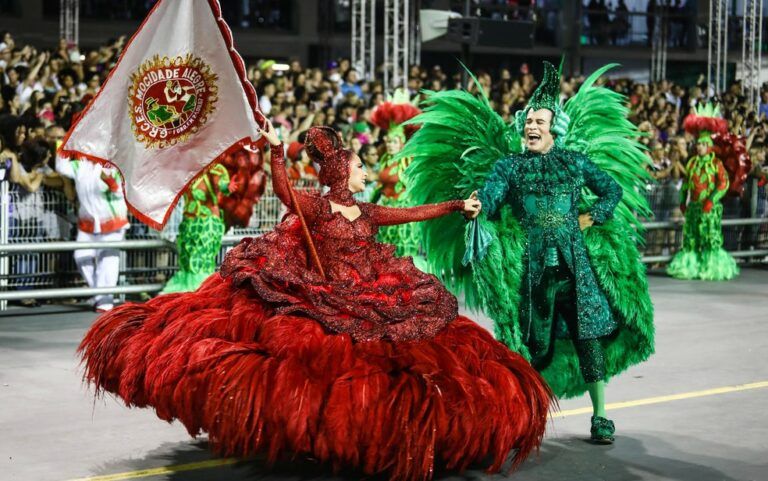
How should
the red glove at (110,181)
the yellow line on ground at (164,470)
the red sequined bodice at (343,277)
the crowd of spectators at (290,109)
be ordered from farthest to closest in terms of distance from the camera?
1. the crowd of spectators at (290,109)
2. the red glove at (110,181)
3. the yellow line on ground at (164,470)
4. the red sequined bodice at (343,277)

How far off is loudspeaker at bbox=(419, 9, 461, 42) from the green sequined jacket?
10119mm

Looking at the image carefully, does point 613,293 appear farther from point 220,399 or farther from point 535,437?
point 220,399

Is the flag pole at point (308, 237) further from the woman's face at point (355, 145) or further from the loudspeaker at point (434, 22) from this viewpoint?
the loudspeaker at point (434, 22)

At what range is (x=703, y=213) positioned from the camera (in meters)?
14.6

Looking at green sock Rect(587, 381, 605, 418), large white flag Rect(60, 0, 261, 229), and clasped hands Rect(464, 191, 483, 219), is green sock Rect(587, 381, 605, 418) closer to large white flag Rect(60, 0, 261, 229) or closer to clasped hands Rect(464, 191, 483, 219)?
clasped hands Rect(464, 191, 483, 219)

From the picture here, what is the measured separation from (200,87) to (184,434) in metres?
1.86

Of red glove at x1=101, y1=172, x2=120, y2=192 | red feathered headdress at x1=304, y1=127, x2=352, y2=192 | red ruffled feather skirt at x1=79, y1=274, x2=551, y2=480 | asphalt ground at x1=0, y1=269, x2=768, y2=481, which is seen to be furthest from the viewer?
red glove at x1=101, y1=172, x2=120, y2=192

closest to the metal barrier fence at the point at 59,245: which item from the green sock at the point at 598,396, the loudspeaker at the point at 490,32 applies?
the loudspeaker at the point at 490,32

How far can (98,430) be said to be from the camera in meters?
6.75

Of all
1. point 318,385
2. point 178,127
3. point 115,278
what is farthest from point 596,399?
point 115,278

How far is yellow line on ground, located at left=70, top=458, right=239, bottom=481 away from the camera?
576 centimetres

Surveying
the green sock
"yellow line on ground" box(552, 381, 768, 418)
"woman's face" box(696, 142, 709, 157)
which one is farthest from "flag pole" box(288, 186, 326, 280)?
"woman's face" box(696, 142, 709, 157)

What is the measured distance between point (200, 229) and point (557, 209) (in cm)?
535

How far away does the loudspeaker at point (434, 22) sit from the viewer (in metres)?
16.6
